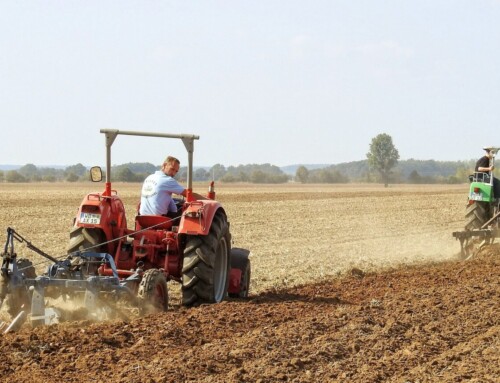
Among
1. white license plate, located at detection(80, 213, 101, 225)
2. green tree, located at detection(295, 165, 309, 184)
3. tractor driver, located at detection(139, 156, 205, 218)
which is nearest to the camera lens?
white license plate, located at detection(80, 213, 101, 225)

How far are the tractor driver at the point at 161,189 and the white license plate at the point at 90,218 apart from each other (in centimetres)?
55

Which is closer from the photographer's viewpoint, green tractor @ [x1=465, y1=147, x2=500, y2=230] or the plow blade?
the plow blade

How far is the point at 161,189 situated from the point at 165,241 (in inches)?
21.6

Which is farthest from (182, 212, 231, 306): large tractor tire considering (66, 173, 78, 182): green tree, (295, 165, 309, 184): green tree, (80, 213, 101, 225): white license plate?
(295, 165, 309, 184): green tree

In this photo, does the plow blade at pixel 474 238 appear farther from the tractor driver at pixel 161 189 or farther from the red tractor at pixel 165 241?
the tractor driver at pixel 161 189

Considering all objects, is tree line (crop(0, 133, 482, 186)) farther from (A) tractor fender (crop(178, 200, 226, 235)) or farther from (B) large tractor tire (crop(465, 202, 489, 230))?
(A) tractor fender (crop(178, 200, 226, 235))

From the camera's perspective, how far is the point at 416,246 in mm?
17047

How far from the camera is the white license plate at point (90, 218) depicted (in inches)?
332

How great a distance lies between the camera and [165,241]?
27.8ft

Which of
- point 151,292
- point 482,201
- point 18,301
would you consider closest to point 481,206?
point 482,201

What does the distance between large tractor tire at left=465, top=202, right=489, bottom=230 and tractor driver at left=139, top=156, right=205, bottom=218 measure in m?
7.34

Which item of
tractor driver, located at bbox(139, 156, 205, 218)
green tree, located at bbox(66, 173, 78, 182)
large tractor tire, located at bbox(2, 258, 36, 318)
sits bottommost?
large tractor tire, located at bbox(2, 258, 36, 318)

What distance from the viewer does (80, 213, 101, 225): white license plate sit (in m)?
8.43

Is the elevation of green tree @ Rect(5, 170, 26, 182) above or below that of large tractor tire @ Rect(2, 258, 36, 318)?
above
